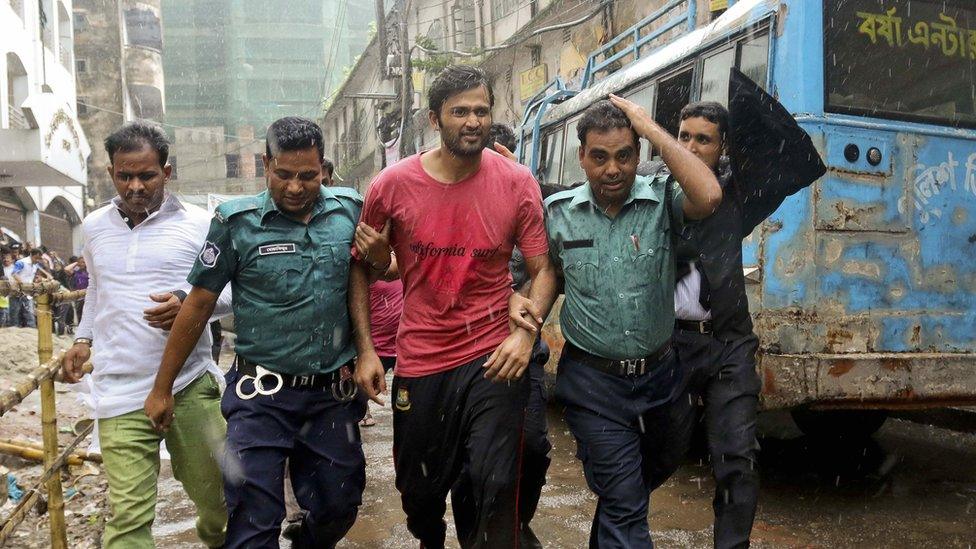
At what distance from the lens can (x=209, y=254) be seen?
3.07 meters

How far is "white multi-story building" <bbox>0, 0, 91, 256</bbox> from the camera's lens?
1504cm

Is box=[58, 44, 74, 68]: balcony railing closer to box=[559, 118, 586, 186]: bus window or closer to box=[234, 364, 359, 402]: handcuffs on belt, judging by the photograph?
box=[559, 118, 586, 186]: bus window

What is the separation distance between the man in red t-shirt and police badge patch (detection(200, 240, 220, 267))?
48cm

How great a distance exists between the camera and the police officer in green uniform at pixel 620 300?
10.0 feet

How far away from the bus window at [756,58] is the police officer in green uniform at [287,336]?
2.69m

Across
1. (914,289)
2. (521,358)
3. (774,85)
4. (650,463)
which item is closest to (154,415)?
(521,358)

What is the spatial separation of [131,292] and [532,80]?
14.7 metres

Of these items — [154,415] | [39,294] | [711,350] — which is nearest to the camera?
[154,415]

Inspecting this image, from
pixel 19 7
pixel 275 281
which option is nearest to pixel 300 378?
pixel 275 281

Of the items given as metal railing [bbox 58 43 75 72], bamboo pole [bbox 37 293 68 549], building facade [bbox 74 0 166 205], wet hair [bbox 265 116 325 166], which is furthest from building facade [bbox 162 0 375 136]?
wet hair [bbox 265 116 325 166]

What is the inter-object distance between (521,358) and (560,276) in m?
0.50

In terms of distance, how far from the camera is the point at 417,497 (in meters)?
3.29

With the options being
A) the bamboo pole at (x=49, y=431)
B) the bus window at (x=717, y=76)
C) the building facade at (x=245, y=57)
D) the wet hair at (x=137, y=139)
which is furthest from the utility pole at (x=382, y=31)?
the building facade at (x=245, y=57)

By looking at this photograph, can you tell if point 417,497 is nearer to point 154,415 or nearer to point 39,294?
point 154,415
